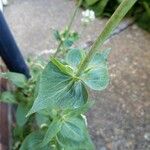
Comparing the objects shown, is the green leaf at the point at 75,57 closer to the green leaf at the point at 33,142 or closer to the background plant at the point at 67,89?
the background plant at the point at 67,89

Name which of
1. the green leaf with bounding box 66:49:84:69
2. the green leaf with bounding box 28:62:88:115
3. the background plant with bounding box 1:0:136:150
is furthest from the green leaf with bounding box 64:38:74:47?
the green leaf with bounding box 28:62:88:115

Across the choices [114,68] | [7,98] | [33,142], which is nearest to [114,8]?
[114,68]

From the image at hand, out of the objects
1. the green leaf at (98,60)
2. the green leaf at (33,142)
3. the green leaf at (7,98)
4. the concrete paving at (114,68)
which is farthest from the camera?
the concrete paving at (114,68)

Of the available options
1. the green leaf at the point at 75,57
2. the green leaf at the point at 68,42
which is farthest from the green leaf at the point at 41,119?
the green leaf at the point at 75,57

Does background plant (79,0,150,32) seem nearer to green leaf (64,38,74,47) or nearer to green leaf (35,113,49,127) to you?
green leaf (64,38,74,47)

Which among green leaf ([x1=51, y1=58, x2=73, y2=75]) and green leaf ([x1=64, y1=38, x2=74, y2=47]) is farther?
green leaf ([x1=64, y1=38, x2=74, y2=47])

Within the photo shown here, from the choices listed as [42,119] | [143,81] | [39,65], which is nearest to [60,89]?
[42,119]

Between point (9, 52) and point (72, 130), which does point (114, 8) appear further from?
point (72, 130)
